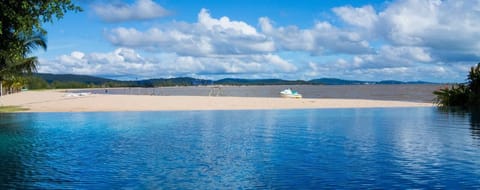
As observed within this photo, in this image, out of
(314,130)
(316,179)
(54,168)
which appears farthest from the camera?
(314,130)

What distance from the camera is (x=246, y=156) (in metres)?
18.5

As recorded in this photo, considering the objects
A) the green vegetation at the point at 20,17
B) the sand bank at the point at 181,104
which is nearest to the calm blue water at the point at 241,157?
the green vegetation at the point at 20,17

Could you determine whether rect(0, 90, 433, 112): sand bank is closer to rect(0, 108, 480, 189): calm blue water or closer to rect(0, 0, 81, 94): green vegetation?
rect(0, 108, 480, 189): calm blue water

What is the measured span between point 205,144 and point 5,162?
8293mm

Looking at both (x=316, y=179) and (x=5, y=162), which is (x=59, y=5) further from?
(x=316, y=179)

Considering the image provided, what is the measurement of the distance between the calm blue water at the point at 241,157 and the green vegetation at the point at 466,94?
2252 cm

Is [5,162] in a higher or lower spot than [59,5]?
lower

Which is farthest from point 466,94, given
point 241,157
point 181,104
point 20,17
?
point 20,17

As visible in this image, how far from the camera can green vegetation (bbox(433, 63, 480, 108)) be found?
163 ft

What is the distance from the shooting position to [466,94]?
5169 cm

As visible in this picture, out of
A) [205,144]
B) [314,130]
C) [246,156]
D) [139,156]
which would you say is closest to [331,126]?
[314,130]

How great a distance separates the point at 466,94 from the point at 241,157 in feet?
136

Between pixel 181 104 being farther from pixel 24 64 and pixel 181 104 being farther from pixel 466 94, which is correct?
pixel 466 94

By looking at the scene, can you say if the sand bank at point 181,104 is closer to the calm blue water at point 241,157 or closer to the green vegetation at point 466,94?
the green vegetation at point 466,94
